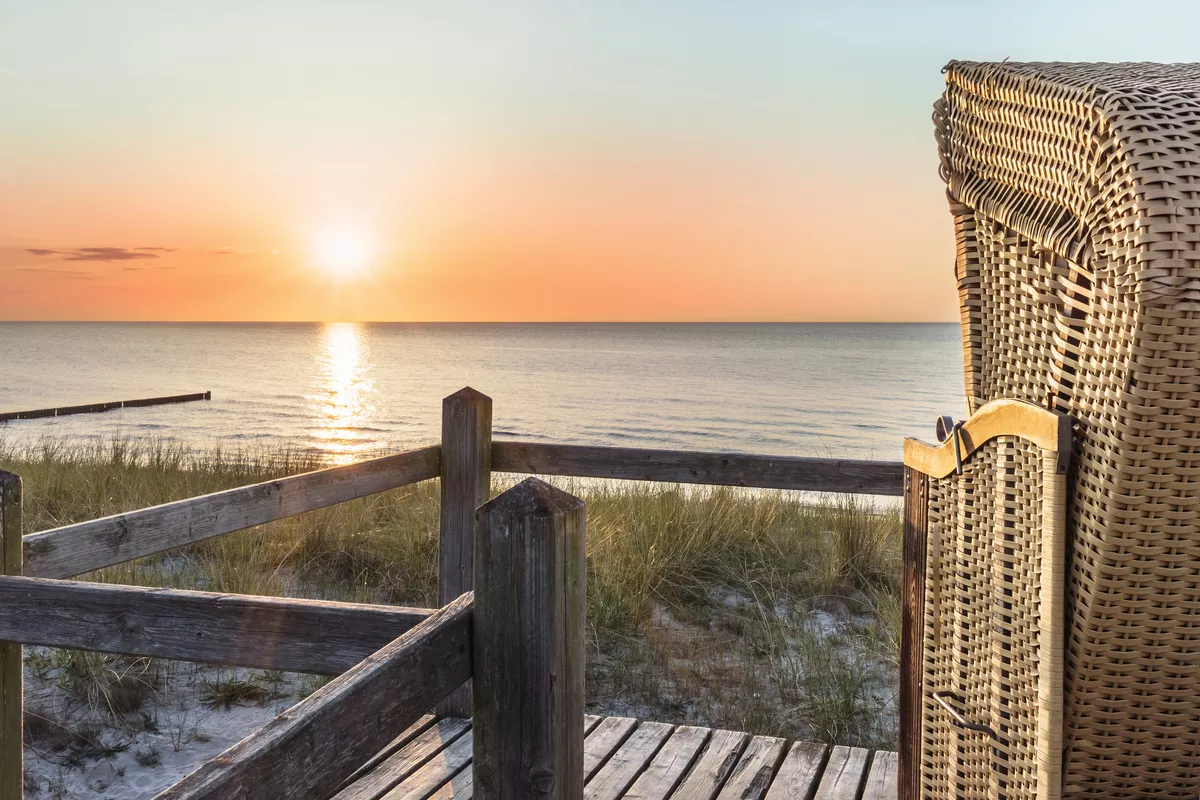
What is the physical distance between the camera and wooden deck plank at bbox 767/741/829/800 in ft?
9.89

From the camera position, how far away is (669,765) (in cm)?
323

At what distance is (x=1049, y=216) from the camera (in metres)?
1.58

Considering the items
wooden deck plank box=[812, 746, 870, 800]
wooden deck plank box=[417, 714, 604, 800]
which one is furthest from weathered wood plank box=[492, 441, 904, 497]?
wooden deck plank box=[417, 714, 604, 800]

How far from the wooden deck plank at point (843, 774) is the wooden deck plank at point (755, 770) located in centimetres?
19

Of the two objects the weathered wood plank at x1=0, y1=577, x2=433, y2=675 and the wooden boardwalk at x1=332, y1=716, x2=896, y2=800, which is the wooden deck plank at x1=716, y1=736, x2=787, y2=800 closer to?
the wooden boardwalk at x1=332, y1=716, x2=896, y2=800

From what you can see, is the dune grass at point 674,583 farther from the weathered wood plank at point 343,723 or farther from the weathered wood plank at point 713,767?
the weathered wood plank at point 343,723

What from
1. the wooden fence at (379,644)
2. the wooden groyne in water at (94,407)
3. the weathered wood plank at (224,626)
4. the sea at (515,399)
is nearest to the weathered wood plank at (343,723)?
the wooden fence at (379,644)

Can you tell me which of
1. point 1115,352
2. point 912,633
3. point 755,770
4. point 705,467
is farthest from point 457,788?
point 1115,352

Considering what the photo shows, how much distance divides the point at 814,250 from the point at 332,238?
3647 centimetres

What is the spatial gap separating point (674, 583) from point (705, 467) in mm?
2406

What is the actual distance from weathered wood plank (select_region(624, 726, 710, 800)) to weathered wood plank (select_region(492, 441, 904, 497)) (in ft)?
3.54

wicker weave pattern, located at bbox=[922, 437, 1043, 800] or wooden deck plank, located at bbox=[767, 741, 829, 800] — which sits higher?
wicker weave pattern, located at bbox=[922, 437, 1043, 800]

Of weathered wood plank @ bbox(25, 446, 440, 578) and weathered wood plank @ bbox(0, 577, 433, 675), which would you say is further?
weathered wood plank @ bbox(25, 446, 440, 578)

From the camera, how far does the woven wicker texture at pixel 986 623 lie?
5.56 ft
